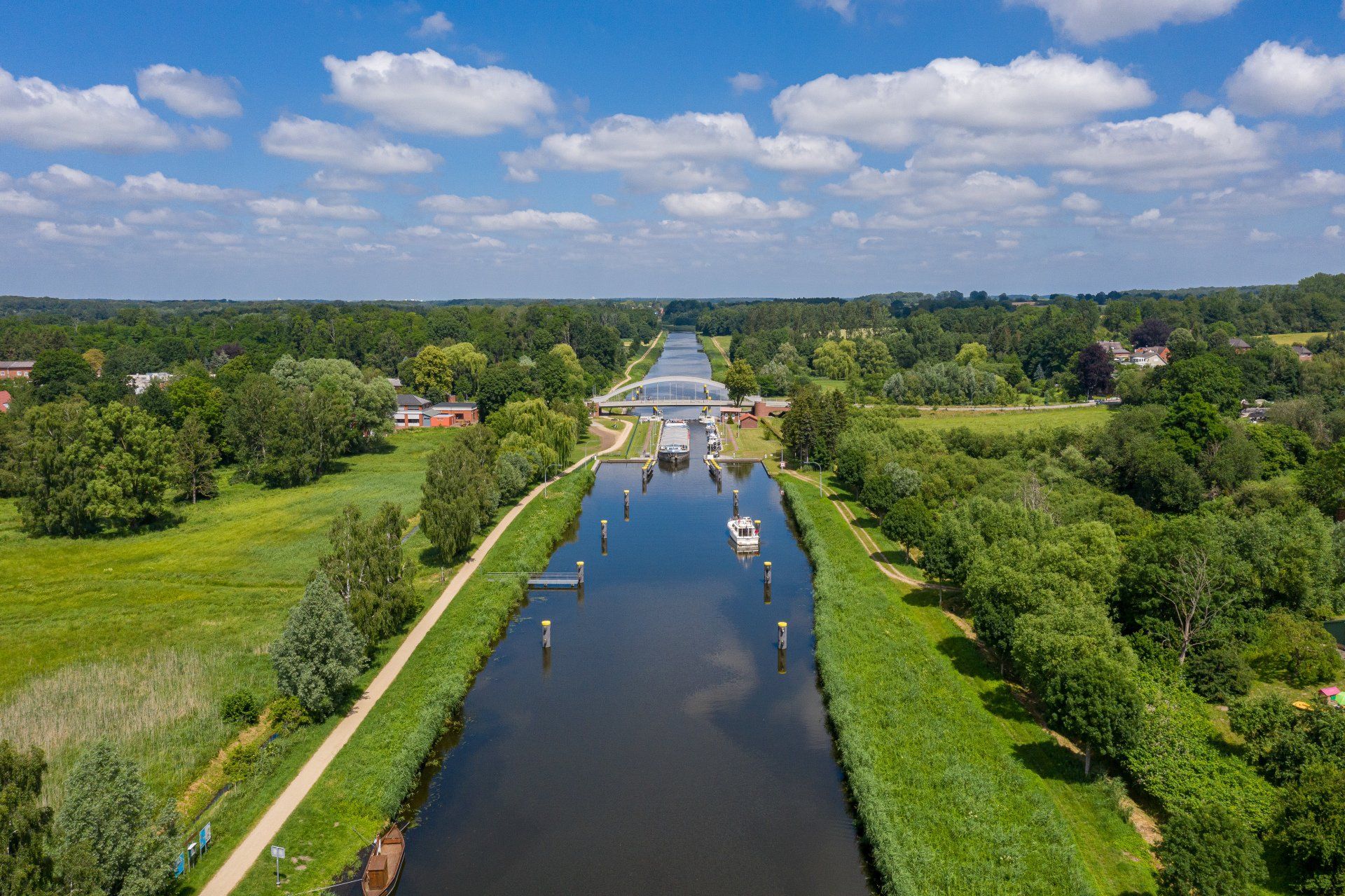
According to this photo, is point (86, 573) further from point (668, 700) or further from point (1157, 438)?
point (1157, 438)

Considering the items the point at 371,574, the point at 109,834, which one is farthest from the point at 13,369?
the point at 109,834

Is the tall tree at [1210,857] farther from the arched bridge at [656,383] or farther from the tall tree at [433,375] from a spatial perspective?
the tall tree at [433,375]

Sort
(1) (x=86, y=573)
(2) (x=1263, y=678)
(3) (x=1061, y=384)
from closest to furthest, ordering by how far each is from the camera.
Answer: (2) (x=1263, y=678), (1) (x=86, y=573), (3) (x=1061, y=384)

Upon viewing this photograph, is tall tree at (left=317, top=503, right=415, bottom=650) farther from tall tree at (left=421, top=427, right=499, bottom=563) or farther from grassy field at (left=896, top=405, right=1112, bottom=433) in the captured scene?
grassy field at (left=896, top=405, right=1112, bottom=433)

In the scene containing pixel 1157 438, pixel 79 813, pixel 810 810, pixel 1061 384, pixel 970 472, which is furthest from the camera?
pixel 1061 384

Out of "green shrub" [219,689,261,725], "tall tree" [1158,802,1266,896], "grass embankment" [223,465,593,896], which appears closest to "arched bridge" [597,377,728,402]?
"grass embankment" [223,465,593,896]

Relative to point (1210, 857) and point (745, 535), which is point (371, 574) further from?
point (1210, 857)

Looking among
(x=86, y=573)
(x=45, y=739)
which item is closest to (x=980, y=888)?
(x=45, y=739)
